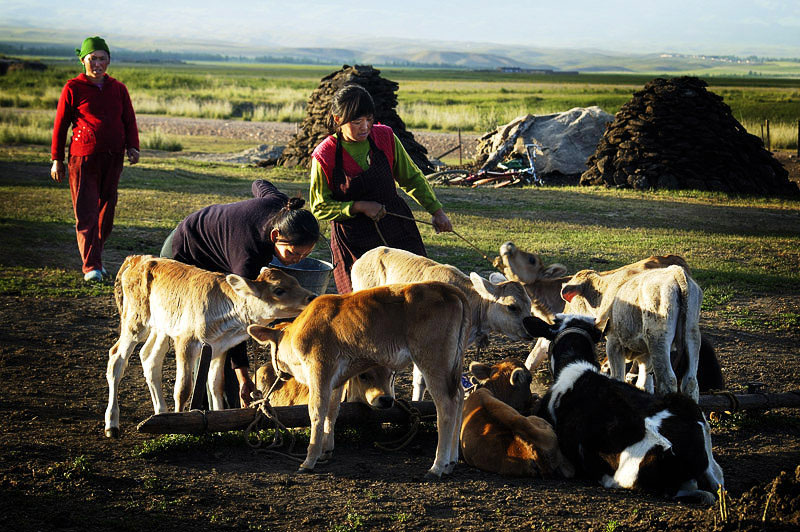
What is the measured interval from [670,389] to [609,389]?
0.99 metres

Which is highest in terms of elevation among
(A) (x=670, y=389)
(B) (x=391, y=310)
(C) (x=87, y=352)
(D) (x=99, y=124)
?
(D) (x=99, y=124)

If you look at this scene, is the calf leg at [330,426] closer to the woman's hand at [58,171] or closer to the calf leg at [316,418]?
the calf leg at [316,418]

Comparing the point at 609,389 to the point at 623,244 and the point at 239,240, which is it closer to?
the point at 239,240

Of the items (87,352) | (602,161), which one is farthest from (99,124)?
(602,161)

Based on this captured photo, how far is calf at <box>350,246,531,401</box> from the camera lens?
7676mm

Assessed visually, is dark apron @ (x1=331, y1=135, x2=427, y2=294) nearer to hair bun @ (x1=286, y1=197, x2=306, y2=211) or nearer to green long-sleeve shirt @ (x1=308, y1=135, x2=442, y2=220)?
green long-sleeve shirt @ (x1=308, y1=135, x2=442, y2=220)

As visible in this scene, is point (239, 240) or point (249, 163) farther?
point (249, 163)

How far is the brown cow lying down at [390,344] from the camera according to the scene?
634cm

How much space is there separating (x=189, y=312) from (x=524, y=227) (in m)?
12.2

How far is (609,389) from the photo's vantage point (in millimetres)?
6609

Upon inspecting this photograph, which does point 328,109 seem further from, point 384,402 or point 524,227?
point 384,402

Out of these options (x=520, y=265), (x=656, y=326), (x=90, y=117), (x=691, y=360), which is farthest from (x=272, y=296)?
(x=90, y=117)

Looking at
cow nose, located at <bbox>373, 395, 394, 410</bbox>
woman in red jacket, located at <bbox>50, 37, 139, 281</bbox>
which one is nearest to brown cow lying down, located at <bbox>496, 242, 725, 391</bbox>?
cow nose, located at <bbox>373, 395, 394, 410</bbox>

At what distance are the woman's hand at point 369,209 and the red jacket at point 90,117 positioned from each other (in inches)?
248
